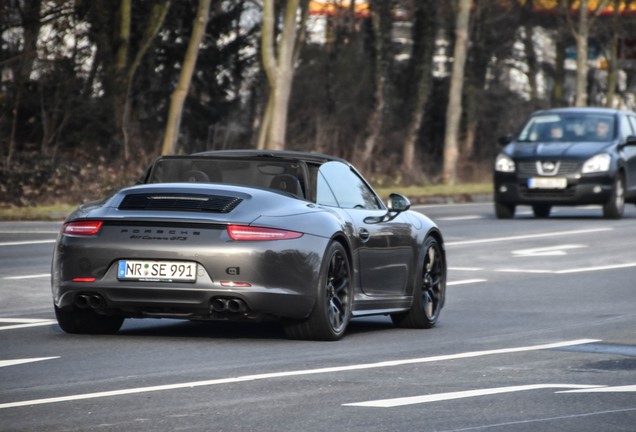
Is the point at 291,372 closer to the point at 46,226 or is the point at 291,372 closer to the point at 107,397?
the point at 107,397

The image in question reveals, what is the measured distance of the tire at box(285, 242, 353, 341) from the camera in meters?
10.4

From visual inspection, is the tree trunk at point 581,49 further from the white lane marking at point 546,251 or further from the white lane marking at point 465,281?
the white lane marking at point 465,281

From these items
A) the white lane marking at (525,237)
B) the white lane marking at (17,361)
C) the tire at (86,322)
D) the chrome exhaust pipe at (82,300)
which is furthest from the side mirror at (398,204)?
the white lane marking at (525,237)

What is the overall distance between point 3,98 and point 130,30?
20.5 feet

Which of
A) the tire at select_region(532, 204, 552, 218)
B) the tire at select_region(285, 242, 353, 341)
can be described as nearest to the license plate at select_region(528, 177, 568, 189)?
the tire at select_region(532, 204, 552, 218)

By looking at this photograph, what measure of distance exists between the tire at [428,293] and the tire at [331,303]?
121cm

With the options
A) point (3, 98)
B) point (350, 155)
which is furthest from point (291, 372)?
point (350, 155)

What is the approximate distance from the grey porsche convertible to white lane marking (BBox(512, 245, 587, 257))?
30.4 feet

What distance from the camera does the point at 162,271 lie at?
10.0 metres

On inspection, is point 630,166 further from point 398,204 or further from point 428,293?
point 398,204

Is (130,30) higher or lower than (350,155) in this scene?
higher

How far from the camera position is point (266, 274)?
10.1m

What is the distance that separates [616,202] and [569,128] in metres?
1.54

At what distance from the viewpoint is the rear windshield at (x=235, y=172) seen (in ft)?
35.9
